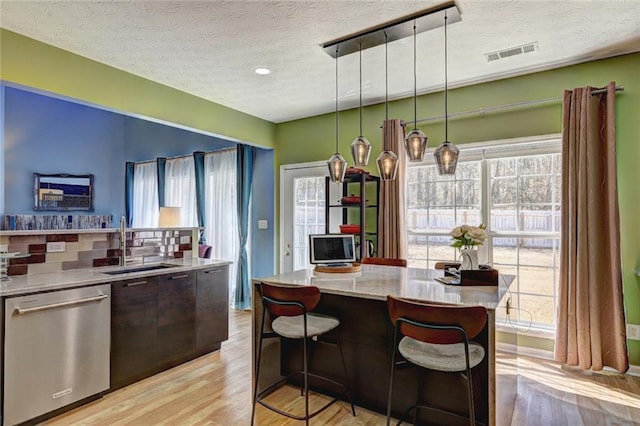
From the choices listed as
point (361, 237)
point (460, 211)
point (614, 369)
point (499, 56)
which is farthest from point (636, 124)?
point (361, 237)

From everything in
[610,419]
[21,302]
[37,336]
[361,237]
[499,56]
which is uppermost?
[499,56]

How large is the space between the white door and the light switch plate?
2.69 m

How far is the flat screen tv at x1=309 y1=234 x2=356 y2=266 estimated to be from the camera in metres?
2.90

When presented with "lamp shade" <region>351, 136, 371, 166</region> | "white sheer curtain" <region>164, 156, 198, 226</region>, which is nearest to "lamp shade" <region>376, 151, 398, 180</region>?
"lamp shade" <region>351, 136, 371, 166</region>

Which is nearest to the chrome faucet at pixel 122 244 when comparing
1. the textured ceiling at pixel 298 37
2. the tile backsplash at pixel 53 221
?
the textured ceiling at pixel 298 37

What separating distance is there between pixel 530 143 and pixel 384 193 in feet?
4.96

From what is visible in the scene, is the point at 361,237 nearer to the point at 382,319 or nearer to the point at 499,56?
the point at 382,319

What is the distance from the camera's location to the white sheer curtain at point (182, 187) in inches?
240

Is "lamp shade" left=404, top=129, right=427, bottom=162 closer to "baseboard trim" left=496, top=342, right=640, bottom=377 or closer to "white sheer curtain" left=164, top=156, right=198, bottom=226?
"baseboard trim" left=496, top=342, right=640, bottom=377

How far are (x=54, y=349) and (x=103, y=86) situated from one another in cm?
218

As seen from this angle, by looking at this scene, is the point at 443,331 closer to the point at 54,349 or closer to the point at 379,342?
the point at 379,342

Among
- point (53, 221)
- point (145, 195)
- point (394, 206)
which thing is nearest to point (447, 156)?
point (394, 206)

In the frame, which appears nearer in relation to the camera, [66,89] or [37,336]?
[37,336]

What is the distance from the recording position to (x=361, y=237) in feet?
13.3
